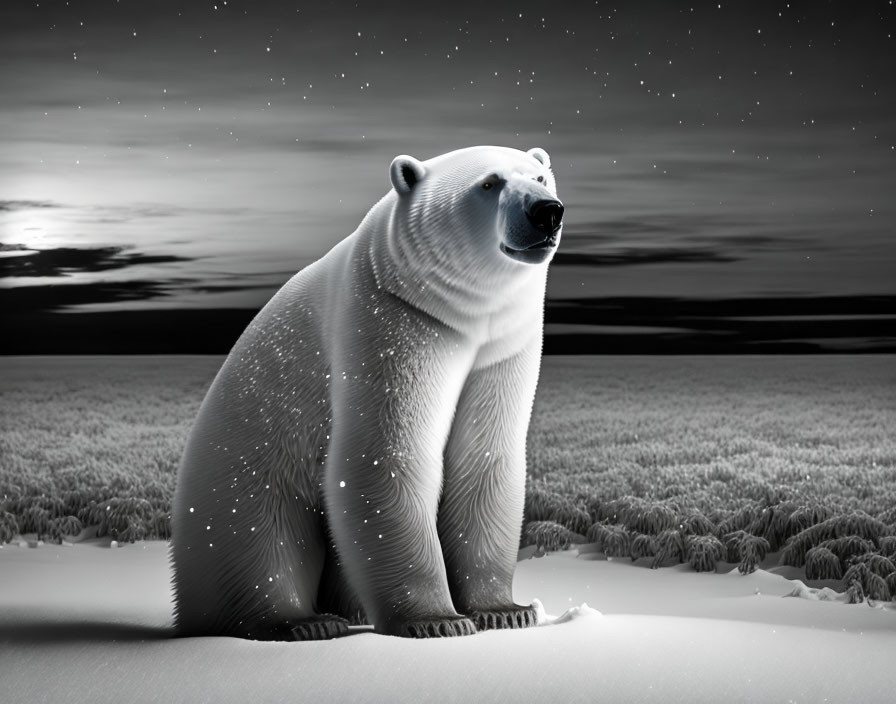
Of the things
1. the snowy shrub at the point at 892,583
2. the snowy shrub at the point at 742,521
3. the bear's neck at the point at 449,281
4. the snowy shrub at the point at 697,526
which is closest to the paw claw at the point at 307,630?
the bear's neck at the point at 449,281

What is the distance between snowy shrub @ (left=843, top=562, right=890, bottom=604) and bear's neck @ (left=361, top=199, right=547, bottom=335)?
278cm

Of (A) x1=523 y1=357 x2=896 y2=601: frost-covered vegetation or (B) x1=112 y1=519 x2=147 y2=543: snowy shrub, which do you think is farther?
(B) x1=112 y1=519 x2=147 y2=543: snowy shrub

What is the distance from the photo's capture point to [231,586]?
427cm

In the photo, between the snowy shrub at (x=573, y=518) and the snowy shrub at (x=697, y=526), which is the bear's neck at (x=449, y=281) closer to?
the snowy shrub at (x=697, y=526)

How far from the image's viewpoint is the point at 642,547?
22.3 feet

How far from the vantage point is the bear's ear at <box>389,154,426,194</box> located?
412 cm

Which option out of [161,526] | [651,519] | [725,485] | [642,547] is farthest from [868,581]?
[161,526]

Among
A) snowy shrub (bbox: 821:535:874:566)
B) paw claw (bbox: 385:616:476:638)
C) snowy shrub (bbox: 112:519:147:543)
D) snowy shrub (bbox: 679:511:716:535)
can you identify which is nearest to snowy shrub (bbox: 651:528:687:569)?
snowy shrub (bbox: 679:511:716:535)

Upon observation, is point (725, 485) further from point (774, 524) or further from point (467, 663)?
point (467, 663)

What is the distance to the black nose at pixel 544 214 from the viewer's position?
3.83m

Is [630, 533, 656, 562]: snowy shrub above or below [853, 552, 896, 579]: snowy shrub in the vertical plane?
below

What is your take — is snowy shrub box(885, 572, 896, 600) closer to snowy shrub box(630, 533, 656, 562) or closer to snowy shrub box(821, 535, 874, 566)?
snowy shrub box(821, 535, 874, 566)

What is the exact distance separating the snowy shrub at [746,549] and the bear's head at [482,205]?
3074 mm

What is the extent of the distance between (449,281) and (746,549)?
330 centimetres
